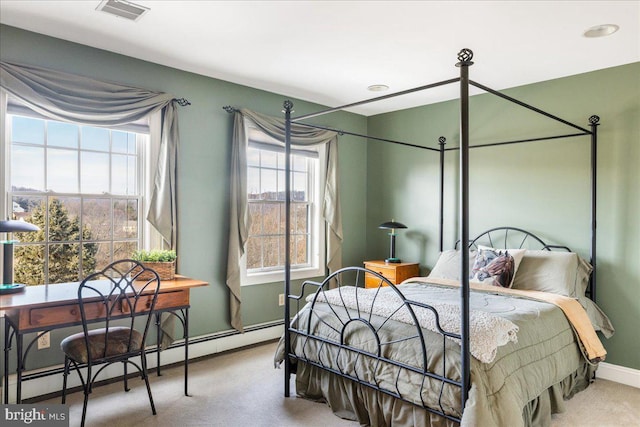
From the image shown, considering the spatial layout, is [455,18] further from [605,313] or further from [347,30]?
[605,313]

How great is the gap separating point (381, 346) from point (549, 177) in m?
2.42

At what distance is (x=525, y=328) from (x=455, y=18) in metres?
1.94

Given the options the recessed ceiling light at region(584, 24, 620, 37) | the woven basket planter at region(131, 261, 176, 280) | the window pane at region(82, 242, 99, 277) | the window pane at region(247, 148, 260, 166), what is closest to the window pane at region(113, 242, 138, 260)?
the window pane at region(82, 242, 99, 277)

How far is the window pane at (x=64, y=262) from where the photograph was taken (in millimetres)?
3154

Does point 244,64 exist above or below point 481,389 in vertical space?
above

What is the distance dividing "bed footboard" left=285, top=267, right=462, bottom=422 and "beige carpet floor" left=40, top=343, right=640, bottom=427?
1.04 feet

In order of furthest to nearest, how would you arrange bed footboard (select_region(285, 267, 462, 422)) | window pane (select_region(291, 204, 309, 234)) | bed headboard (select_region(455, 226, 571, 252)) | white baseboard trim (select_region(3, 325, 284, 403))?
window pane (select_region(291, 204, 309, 234))
bed headboard (select_region(455, 226, 571, 252))
white baseboard trim (select_region(3, 325, 284, 403))
bed footboard (select_region(285, 267, 462, 422))

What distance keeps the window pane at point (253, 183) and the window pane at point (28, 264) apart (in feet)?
6.05

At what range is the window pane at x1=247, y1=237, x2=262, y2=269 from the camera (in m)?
4.34

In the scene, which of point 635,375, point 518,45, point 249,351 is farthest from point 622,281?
point 249,351

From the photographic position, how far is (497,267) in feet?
11.4

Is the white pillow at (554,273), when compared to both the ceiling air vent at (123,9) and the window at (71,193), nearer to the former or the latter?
the window at (71,193)

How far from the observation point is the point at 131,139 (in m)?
3.55

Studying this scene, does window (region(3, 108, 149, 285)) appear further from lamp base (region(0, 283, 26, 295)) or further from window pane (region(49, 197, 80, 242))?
lamp base (region(0, 283, 26, 295))
